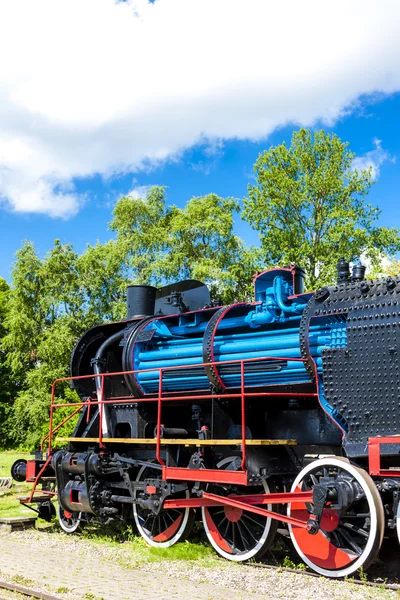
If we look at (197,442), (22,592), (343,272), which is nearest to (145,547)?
(197,442)

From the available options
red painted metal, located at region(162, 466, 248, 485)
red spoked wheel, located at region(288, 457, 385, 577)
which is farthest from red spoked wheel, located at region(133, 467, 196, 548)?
red spoked wheel, located at region(288, 457, 385, 577)

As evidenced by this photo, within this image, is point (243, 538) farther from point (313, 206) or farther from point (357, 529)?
point (313, 206)

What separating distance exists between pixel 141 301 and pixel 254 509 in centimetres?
391

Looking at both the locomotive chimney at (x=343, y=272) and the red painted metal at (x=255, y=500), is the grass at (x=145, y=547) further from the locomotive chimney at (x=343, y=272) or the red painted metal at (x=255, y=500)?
the locomotive chimney at (x=343, y=272)

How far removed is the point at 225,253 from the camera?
26.9 m

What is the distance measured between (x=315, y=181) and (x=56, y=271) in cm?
1275

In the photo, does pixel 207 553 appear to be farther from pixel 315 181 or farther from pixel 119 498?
pixel 315 181

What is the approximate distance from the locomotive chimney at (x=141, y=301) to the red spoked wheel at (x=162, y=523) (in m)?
2.35

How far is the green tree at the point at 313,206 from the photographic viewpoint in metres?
22.8

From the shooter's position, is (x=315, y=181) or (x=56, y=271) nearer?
(x=315, y=181)

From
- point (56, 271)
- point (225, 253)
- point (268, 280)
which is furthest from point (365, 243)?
point (268, 280)

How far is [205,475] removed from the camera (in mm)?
7293

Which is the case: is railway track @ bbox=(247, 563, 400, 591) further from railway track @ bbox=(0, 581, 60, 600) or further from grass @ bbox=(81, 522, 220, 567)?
railway track @ bbox=(0, 581, 60, 600)

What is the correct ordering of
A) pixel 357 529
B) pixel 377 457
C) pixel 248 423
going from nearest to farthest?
pixel 377 457 → pixel 357 529 → pixel 248 423
